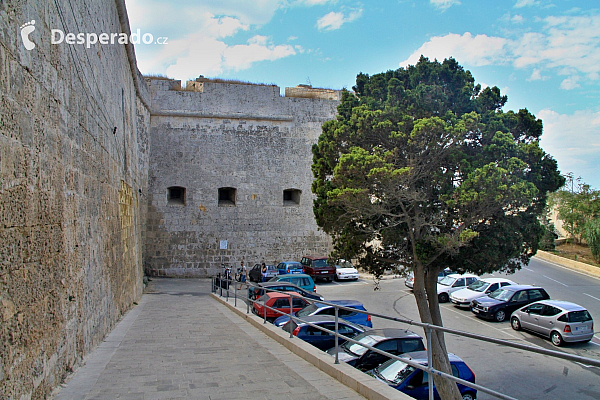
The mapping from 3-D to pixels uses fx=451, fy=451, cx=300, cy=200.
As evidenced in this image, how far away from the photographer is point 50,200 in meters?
3.84

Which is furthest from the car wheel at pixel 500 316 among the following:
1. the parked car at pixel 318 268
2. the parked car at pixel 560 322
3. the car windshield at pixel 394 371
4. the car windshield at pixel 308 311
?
the car windshield at pixel 394 371

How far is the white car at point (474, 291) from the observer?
1620cm

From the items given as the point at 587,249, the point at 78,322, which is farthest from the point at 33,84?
the point at 587,249

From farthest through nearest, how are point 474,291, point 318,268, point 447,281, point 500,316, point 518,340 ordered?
point 318,268 < point 447,281 < point 474,291 < point 500,316 < point 518,340

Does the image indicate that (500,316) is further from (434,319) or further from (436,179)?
(436,179)

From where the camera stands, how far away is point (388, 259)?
9.45 meters

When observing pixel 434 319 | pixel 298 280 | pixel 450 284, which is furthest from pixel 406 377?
pixel 450 284

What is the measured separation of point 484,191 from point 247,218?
48.2 ft

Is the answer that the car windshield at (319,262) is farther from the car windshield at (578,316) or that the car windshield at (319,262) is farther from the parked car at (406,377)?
the parked car at (406,377)

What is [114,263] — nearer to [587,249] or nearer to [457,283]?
[457,283]

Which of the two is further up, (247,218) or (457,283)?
(247,218)

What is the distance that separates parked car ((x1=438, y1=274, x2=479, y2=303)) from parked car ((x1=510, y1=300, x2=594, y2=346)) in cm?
466

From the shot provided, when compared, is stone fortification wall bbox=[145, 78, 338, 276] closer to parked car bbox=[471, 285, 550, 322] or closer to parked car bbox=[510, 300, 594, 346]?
parked car bbox=[471, 285, 550, 322]

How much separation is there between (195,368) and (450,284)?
50.4 feet
